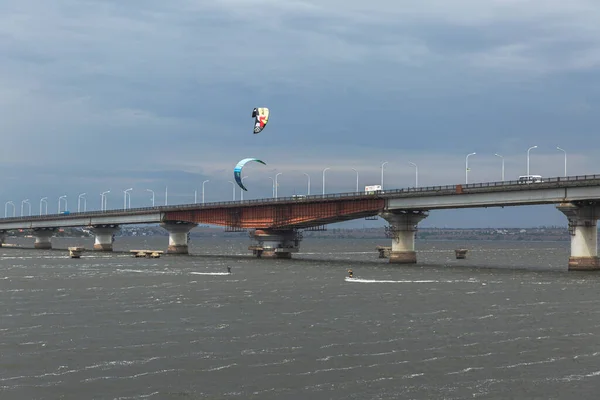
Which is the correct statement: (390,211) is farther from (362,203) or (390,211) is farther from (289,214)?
(289,214)

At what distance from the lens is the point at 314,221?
148625mm

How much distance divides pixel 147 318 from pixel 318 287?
31.0m

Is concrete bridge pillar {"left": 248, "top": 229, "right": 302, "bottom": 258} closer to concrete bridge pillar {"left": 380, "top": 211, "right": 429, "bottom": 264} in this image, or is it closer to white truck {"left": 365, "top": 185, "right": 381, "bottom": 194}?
white truck {"left": 365, "top": 185, "right": 381, "bottom": 194}

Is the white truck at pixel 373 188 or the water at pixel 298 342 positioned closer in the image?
the water at pixel 298 342

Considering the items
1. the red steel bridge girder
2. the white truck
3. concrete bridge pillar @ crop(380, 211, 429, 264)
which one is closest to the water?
concrete bridge pillar @ crop(380, 211, 429, 264)

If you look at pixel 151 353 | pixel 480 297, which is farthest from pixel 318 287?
pixel 151 353

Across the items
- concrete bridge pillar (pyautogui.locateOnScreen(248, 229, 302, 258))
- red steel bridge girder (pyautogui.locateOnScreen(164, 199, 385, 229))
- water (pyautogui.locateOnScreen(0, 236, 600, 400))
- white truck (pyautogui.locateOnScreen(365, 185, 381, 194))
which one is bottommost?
water (pyautogui.locateOnScreen(0, 236, 600, 400))

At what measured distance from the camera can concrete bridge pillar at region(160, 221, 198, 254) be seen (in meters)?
187

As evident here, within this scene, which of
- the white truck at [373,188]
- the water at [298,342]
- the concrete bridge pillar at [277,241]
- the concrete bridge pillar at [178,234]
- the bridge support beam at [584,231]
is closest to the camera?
the water at [298,342]

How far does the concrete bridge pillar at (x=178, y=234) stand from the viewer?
612 ft

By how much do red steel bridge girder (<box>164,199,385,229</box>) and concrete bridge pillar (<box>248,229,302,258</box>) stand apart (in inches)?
69.0

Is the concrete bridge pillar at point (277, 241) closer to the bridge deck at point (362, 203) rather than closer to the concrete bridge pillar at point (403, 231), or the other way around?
the bridge deck at point (362, 203)

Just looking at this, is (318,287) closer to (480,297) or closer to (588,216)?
(480,297)

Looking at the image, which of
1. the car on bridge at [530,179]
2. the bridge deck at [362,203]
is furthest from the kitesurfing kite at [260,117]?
the car on bridge at [530,179]
